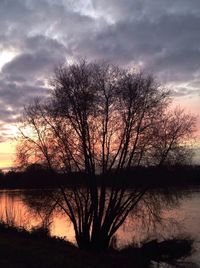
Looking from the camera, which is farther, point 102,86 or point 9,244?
point 102,86

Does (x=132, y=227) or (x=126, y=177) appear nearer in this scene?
(x=126, y=177)

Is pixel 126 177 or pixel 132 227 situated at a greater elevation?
pixel 126 177

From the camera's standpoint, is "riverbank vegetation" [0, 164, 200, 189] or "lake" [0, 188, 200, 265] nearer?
"riverbank vegetation" [0, 164, 200, 189]

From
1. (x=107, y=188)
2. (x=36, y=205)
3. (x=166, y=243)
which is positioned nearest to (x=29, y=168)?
(x=36, y=205)

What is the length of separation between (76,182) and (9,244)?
12.5 m

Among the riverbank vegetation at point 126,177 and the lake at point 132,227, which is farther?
the lake at point 132,227

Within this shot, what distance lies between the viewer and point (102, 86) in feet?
90.6

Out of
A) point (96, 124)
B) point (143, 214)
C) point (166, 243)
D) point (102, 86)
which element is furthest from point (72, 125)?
point (166, 243)

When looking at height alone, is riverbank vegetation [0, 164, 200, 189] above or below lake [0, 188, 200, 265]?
above

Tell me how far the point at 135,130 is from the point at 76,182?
519 cm

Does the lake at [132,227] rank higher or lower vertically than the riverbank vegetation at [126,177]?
lower

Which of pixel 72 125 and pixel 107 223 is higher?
pixel 72 125

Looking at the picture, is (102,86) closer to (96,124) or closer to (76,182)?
(96,124)

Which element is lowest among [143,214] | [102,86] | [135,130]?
[143,214]
